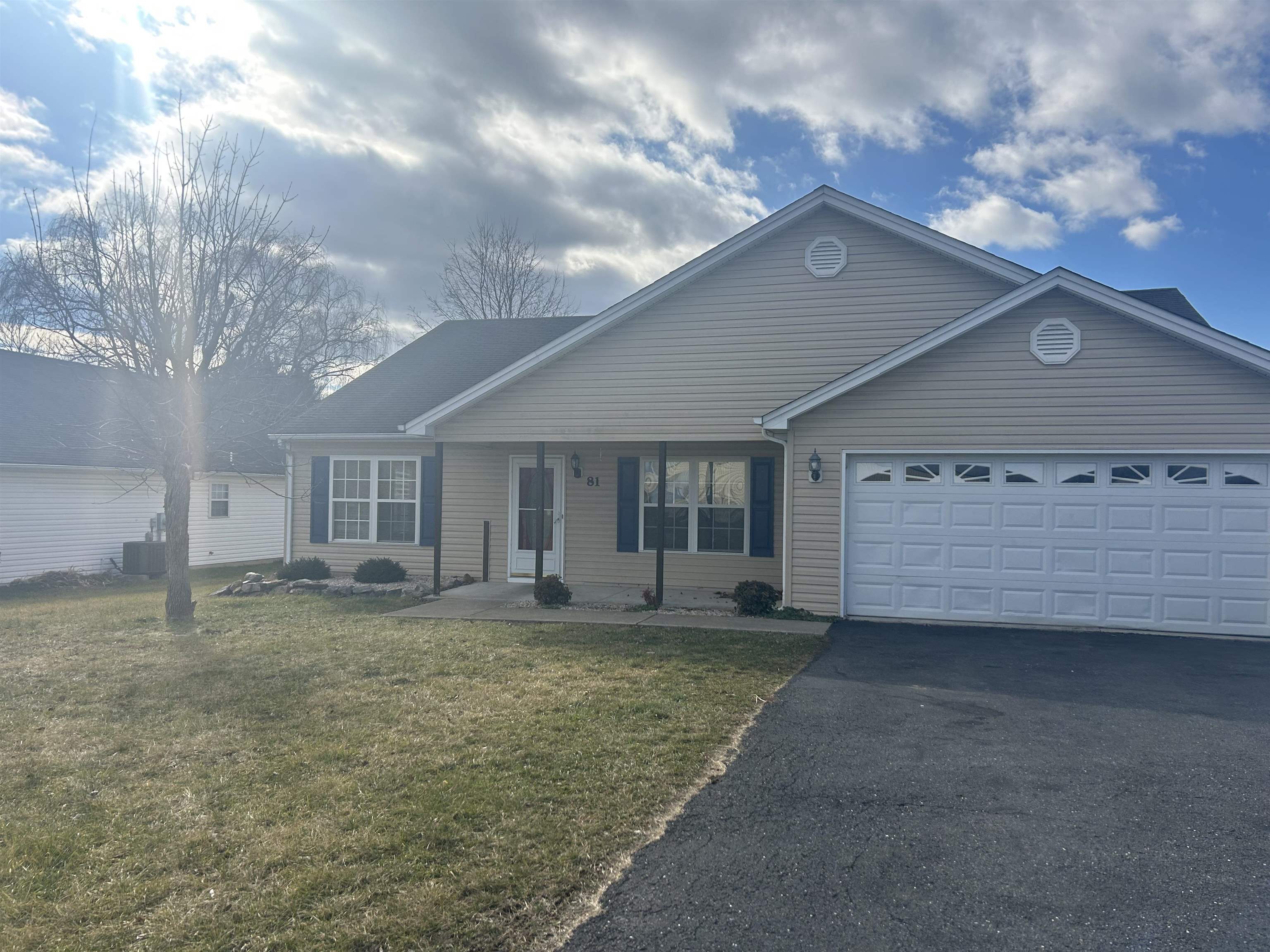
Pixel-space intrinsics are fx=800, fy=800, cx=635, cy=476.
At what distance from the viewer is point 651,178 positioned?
16.3 meters

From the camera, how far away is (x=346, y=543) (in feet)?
50.9

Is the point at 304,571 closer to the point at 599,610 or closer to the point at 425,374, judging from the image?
the point at 425,374

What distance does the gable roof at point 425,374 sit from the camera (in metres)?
15.5

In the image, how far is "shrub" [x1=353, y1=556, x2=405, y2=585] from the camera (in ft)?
46.6

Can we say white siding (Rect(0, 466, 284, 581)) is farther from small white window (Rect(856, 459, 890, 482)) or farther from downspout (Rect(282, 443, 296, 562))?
small white window (Rect(856, 459, 890, 482))

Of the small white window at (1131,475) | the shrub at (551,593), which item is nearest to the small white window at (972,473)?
the small white window at (1131,475)

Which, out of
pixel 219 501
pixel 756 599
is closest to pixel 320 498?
pixel 219 501

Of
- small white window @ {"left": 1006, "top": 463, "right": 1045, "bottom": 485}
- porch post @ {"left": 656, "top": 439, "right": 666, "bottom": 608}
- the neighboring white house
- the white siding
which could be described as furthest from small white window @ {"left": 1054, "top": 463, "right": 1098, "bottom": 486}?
the neighboring white house

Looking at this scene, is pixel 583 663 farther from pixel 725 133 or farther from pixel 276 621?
pixel 725 133

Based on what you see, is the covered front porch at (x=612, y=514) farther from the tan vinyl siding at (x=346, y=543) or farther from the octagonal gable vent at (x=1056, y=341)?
the octagonal gable vent at (x=1056, y=341)

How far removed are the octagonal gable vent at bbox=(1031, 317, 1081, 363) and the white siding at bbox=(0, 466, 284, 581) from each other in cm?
1491

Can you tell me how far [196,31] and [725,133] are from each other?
823 centimetres

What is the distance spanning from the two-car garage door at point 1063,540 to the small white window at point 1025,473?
1 cm

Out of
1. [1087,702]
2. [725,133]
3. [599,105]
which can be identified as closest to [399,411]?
[599,105]
